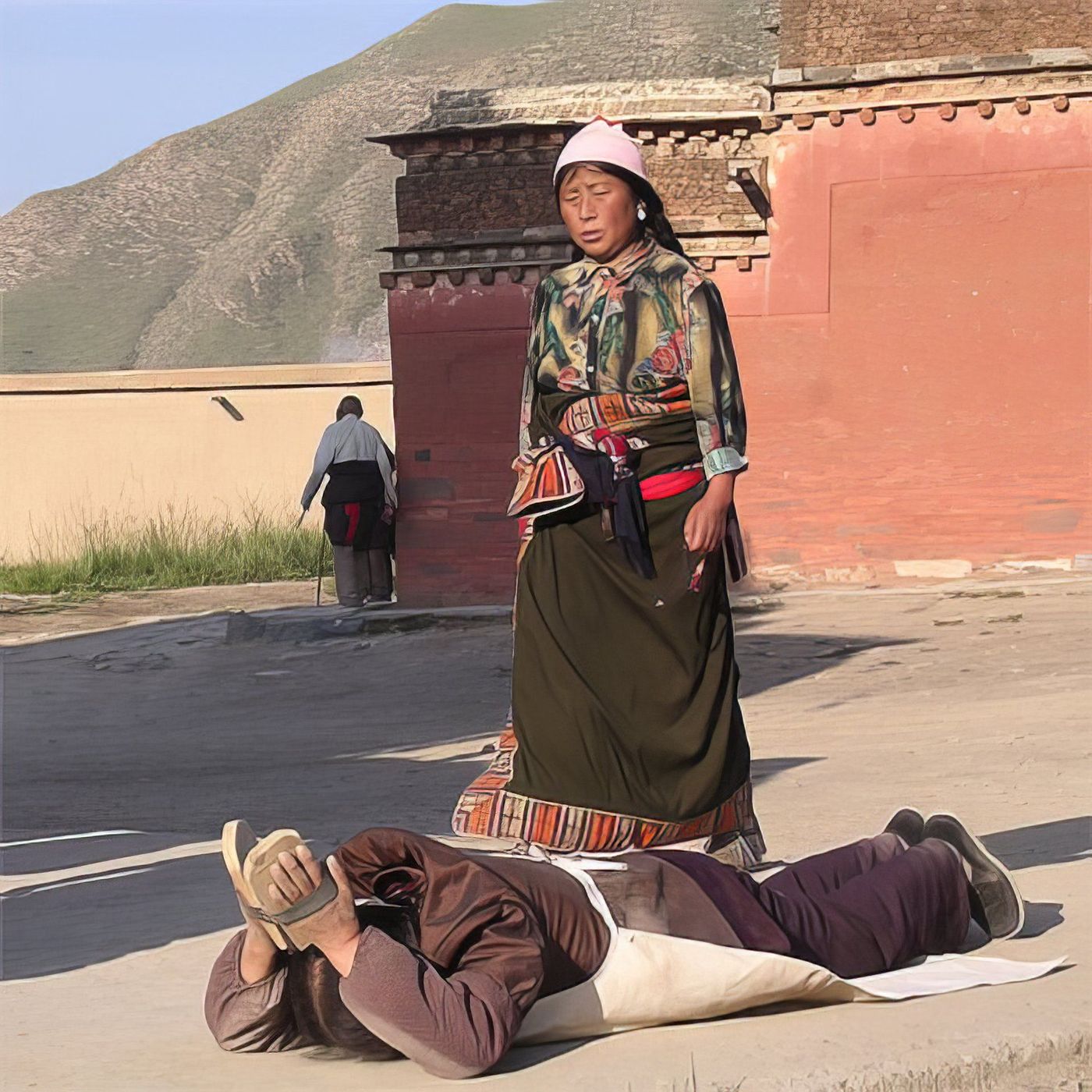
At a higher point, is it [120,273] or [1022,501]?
[120,273]

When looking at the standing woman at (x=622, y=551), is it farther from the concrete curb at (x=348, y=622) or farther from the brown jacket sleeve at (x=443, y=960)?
the concrete curb at (x=348, y=622)

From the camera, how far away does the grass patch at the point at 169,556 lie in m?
20.2

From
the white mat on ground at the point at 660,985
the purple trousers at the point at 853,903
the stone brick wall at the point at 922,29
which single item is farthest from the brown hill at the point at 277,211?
the white mat on ground at the point at 660,985

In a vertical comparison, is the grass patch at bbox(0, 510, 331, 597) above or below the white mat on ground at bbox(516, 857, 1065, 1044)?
below

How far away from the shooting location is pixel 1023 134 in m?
13.8

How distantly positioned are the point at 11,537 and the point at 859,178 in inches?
523

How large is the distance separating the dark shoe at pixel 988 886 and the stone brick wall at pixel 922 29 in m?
10.8

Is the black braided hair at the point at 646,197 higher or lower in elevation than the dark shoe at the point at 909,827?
higher

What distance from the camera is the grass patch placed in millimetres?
20234

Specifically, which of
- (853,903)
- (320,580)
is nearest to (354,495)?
(320,580)

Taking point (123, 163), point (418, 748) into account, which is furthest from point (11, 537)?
point (123, 163)

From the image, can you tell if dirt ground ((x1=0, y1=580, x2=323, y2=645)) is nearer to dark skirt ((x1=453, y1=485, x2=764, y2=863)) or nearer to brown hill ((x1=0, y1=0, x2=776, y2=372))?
dark skirt ((x1=453, y1=485, x2=764, y2=863))

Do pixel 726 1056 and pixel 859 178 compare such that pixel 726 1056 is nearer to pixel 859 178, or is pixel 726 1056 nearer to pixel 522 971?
pixel 522 971

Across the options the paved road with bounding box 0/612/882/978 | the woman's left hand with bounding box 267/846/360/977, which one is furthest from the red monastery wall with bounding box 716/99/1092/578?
the woman's left hand with bounding box 267/846/360/977
